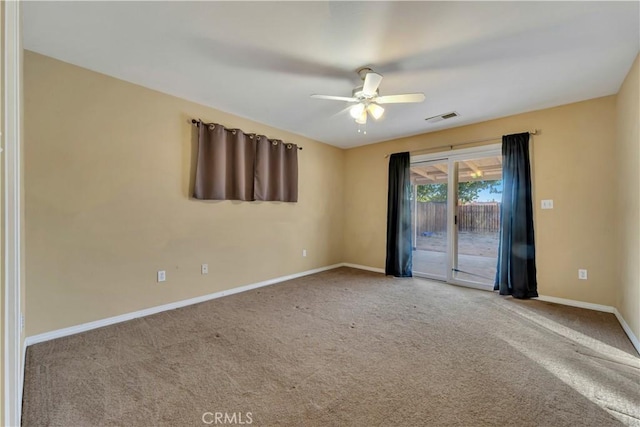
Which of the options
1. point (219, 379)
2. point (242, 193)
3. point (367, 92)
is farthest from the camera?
point (242, 193)

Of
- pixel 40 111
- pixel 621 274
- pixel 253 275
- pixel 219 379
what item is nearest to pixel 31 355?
pixel 219 379

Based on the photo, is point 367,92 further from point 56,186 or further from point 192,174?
point 56,186

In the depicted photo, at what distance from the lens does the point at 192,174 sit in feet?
11.0

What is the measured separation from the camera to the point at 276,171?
14.1 feet

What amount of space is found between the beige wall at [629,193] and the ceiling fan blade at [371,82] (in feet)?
7.33

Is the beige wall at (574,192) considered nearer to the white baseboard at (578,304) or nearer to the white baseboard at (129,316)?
the white baseboard at (578,304)

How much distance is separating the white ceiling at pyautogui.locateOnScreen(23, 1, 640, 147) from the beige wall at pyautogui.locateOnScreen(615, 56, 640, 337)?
0.25 meters

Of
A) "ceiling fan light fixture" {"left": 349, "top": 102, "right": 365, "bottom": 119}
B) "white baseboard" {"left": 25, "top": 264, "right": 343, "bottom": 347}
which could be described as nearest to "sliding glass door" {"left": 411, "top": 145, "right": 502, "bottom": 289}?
"ceiling fan light fixture" {"left": 349, "top": 102, "right": 365, "bottom": 119}

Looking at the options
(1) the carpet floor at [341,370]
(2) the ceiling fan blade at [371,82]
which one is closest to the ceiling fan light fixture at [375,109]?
(2) the ceiling fan blade at [371,82]

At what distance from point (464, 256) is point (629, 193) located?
211 centimetres

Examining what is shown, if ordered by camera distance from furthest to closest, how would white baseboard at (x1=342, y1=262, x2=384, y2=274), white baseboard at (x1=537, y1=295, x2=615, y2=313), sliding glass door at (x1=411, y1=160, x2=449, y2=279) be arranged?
1. white baseboard at (x1=342, y1=262, x2=384, y2=274)
2. sliding glass door at (x1=411, y1=160, x2=449, y2=279)
3. white baseboard at (x1=537, y1=295, x2=615, y2=313)

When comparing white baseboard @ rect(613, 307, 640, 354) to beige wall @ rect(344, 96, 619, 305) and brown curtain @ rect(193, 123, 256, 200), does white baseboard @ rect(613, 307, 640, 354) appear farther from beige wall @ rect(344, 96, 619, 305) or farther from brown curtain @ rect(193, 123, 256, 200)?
brown curtain @ rect(193, 123, 256, 200)

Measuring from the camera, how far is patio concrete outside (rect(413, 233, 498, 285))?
4.11 meters

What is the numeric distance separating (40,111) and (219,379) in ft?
9.01
